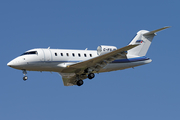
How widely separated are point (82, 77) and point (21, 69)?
277 inches

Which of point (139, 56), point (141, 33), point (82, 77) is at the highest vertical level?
point (141, 33)

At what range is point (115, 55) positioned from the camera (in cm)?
2956

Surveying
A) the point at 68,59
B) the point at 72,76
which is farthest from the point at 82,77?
the point at 68,59

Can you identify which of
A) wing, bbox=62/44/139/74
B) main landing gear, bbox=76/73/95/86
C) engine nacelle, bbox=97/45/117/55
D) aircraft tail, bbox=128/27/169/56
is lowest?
main landing gear, bbox=76/73/95/86

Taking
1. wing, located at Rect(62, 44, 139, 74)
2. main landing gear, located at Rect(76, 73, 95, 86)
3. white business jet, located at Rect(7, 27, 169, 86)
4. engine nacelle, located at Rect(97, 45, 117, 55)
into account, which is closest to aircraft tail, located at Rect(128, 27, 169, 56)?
white business jet, located at Rect(7, 27, 169, 86)

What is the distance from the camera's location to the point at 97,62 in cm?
3023

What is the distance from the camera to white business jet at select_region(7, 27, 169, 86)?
93.7 feet

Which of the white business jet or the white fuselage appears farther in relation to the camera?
the white business jet

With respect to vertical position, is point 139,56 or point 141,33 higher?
point 141,33

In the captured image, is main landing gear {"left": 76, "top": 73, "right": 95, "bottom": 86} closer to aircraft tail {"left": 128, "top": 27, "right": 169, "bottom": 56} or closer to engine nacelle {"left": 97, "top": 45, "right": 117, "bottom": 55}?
engine nacelle {"left": 97, "top": 45, "right": 117, "bottom": 55}

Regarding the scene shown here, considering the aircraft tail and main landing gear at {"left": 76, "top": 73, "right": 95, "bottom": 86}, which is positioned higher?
the aircraft tail

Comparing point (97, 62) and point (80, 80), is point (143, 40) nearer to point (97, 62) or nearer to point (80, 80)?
point (97, 62)

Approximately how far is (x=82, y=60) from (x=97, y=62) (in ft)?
5.31

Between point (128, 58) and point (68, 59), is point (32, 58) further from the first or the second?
point (128, 58)
